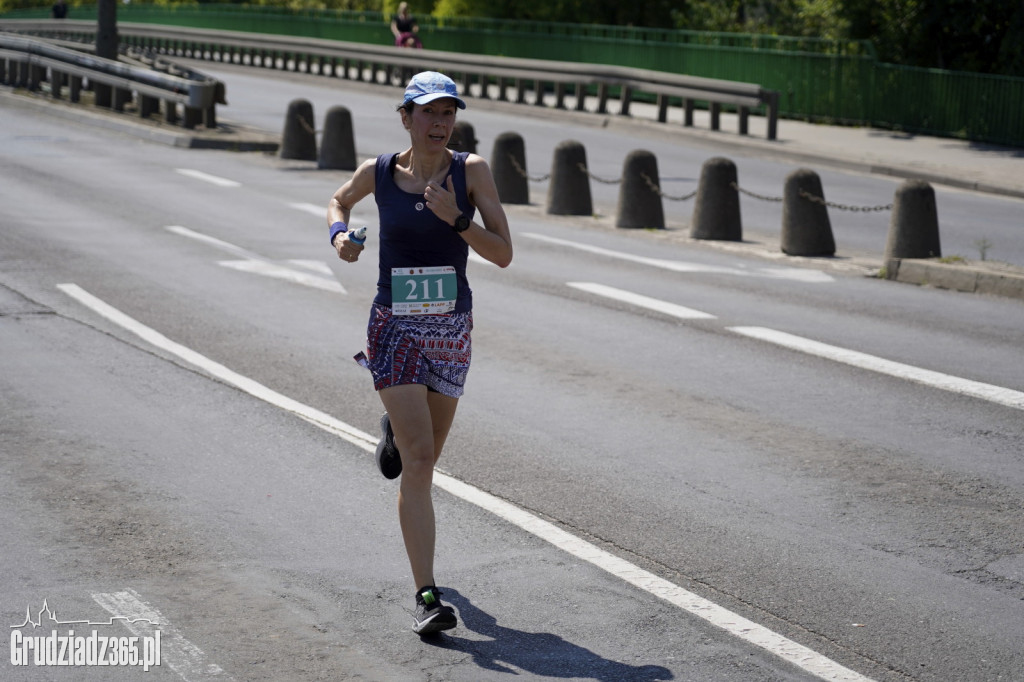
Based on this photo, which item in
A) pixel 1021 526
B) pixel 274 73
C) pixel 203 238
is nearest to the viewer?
pixel 1021 526

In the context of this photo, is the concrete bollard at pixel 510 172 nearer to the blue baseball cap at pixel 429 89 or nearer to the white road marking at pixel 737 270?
the white road marking at pixel 737 270

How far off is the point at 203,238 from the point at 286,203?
3351 mm

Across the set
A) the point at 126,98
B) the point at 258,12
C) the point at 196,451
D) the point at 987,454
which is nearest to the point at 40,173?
the point at 126,98

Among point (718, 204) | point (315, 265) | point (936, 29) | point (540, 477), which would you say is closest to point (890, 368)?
point (540, 477)

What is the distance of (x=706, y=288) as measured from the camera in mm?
13422

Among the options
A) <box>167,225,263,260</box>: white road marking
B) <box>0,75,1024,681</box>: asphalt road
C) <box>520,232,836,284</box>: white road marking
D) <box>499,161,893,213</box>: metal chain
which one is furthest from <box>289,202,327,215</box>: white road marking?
<box>520,232,836,284</box>: white road marking

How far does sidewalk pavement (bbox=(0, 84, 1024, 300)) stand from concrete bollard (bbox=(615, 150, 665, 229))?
449cm

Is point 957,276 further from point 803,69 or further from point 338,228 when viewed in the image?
point 803,69

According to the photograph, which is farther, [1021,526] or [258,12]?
[258,12]

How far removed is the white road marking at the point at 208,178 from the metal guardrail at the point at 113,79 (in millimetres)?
4781

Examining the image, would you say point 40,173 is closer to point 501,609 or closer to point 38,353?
point 38,353

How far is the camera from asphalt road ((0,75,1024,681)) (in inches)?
206

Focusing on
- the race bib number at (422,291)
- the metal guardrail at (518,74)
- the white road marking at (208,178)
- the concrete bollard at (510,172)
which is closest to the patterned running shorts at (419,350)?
the race bib number at (422,291)

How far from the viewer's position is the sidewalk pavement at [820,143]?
76.3ft
